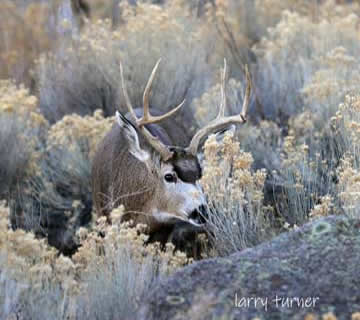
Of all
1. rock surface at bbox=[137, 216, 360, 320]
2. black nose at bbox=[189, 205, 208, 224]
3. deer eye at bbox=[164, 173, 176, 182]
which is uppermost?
rock surface at bbox=[137, 216, 360, 320]

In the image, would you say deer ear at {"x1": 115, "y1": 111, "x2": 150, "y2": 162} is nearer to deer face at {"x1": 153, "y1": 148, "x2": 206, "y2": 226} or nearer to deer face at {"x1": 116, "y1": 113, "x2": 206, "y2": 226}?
deer face at {"x1": 116, "y1": 113, "x2": 206, "y2": 226}

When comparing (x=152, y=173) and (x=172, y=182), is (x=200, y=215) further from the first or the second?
(x=152, y=173)

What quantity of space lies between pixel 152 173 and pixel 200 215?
76 centimetres

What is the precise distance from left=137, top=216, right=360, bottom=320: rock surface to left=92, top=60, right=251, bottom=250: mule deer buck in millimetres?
1526

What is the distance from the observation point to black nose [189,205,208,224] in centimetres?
586

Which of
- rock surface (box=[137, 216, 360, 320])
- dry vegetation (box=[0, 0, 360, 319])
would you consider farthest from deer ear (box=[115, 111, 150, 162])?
rock surface (box=[137, 216, 360, 320])

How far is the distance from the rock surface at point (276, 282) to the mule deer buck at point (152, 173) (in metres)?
1.53

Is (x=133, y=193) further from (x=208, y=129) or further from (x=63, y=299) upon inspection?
(x=63, y=299)

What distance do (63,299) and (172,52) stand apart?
4800 mm

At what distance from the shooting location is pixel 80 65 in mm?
8922

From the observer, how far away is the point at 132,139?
659 centimetres

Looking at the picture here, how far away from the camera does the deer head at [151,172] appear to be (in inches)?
244

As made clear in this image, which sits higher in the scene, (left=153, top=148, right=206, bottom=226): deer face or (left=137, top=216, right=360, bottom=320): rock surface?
(left=137, top=216, right=360, bottom=320): rock surface

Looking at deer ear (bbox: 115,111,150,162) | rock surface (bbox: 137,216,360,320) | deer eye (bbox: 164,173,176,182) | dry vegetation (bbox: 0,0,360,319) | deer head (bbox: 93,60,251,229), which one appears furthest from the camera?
deer ear (bbox: 115,111,150,162)
